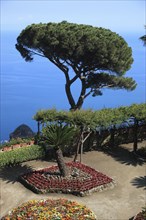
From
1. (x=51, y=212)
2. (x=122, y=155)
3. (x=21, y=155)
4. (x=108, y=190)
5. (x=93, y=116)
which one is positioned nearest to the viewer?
(x=51, y=212)

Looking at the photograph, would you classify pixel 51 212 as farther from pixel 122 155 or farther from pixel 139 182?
pixel 122 155

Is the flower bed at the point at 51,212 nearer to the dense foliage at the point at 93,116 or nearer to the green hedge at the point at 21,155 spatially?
the green hedge at the point at 21,155

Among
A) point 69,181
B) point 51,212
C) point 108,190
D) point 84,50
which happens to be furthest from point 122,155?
point 84,50

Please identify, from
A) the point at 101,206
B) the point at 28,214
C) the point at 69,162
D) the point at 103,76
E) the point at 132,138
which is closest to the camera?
the point at 28,214

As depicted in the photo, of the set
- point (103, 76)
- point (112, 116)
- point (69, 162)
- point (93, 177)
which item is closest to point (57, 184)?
point (93, 177)

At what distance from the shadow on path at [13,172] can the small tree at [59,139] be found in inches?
104

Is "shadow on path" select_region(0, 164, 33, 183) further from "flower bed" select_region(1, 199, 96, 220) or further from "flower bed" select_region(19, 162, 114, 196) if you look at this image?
"flower bed" select_region(1, 199, 96, 220)

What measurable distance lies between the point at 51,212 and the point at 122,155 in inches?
418

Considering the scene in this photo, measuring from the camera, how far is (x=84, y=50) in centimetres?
3353

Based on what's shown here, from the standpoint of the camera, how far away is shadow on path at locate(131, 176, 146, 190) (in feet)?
64.4

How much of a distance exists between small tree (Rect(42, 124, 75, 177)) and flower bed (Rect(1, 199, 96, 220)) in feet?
12.8

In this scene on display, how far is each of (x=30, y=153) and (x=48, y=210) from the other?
8042 millimetres

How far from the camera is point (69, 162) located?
2206cm

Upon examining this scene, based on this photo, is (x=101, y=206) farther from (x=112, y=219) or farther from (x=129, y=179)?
(x=129, y=179)
